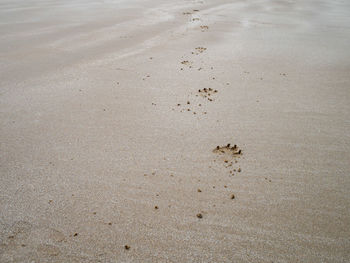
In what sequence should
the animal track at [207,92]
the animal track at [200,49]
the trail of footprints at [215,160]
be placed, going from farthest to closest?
the animal track at [200,49]
the animal track at [207,92]
the trail of footprints at [215,160]

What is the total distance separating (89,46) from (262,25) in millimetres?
4091

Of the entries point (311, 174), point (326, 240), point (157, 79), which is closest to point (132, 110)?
point (157, 79)

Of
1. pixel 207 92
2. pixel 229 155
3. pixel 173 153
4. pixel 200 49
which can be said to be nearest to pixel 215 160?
pixel 229 155

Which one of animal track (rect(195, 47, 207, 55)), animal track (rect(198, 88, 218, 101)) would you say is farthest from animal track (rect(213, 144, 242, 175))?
animal track (rect(195, 47, 207, 55))

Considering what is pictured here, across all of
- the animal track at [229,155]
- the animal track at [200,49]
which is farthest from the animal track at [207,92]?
the animal track at [200,49]

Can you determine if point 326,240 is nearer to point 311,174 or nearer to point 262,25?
point 311,174

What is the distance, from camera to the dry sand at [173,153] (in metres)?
1.60

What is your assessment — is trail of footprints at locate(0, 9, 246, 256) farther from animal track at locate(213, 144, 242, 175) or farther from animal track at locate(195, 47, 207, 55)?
animal track at locate(195, 47, 207, 55)

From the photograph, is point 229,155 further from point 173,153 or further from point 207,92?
point 207,92

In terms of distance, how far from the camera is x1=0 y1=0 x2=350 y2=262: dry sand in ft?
5.25

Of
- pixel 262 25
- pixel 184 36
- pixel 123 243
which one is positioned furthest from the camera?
pixel 262 25

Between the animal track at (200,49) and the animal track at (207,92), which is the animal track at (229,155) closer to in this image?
the animal track at (207,92)

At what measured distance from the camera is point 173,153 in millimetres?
2264

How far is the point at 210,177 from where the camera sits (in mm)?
2027
